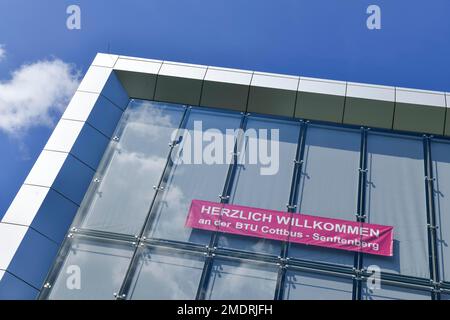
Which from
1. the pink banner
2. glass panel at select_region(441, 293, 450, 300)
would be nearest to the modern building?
glass panel at select_region(441, 293, 450, 300)

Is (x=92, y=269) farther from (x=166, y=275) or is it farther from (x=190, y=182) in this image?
(x=190, y=182)

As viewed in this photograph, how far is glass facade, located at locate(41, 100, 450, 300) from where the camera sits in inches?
509

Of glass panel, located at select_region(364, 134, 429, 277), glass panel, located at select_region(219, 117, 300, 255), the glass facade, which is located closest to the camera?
the glass facade

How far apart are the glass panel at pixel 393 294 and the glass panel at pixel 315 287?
39 cm

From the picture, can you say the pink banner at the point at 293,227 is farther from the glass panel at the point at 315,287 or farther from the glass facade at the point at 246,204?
the glass panel at the point at 315,287

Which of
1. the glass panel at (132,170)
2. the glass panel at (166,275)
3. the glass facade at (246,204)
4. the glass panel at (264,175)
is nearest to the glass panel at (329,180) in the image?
the glass facade at (246,204)

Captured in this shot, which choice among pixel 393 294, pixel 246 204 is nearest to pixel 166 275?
pixel 246 204

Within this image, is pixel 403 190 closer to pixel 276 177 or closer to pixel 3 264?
pixel 276 177

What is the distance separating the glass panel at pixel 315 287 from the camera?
12758mm

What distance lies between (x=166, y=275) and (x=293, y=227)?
318 cm

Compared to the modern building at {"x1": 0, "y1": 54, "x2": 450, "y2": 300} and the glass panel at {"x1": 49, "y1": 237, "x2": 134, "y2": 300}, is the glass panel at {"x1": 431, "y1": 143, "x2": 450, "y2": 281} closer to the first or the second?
the modern building at {"x1": 0, "y1": 54, "x2": 450, "y2": 300}

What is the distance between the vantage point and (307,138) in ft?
52.4

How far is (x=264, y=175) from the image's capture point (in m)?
15.0

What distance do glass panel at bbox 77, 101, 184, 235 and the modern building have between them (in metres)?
0.04
